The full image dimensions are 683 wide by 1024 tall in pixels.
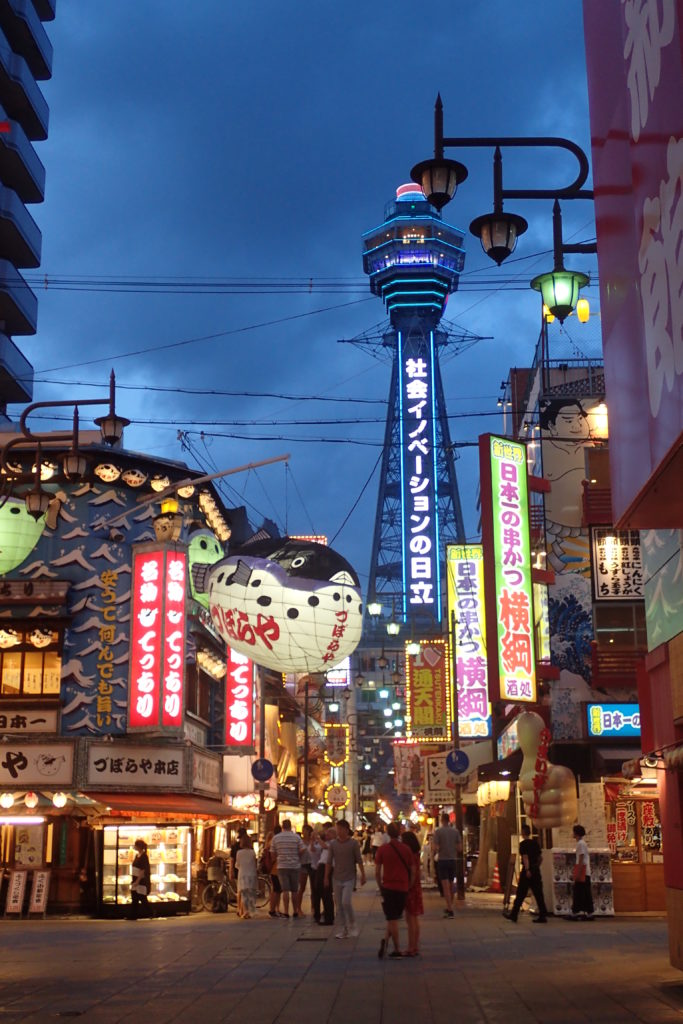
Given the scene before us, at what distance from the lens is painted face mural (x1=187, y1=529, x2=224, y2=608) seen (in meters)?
32.8

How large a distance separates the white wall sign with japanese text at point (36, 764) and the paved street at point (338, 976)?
6152mm

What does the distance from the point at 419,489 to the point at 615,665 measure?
61809 millimetres

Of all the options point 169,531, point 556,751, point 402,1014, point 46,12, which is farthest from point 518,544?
point 46,12

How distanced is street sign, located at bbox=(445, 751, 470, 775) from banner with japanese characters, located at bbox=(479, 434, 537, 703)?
4176 millimetres

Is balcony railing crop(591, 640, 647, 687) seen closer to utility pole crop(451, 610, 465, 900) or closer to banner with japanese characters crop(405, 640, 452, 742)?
utility pole crop(451, 610, 465, 900)

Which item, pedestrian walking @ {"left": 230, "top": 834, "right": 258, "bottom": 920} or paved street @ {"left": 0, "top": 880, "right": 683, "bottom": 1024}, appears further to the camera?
pedestrian walking @ {"left": 230, "top": 834, "right": 258, "bottom": 920}

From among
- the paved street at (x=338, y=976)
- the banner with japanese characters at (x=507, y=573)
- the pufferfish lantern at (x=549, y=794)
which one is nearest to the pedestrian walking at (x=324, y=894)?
the paved street at (x=338, y=976)

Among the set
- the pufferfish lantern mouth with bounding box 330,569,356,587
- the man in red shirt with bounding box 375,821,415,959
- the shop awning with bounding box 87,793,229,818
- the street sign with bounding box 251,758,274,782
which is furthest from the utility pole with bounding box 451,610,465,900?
the man in red shirt with bounding box 375,821,415,959

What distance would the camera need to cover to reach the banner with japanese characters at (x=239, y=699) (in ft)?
119

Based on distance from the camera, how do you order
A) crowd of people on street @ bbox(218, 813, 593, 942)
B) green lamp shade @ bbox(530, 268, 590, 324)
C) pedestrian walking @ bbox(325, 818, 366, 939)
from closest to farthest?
green lamp shade @ bbox(530, 268, 590, 324) < crowd of people on street @ bbox(218, 813, 593, 942) < pedestrian walking @ bbox(325, 818, 366, 939)

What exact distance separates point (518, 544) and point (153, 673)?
8.50 meters

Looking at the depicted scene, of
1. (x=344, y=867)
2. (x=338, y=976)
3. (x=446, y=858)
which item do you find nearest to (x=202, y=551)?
(x=446, y=858)

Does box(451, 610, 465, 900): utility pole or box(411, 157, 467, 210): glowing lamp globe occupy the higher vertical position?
box(411, 157, 467, 210): glowing lamp globe

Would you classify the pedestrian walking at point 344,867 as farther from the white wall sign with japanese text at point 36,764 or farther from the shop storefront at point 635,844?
the white wall sign with japanese text at point 36,764
